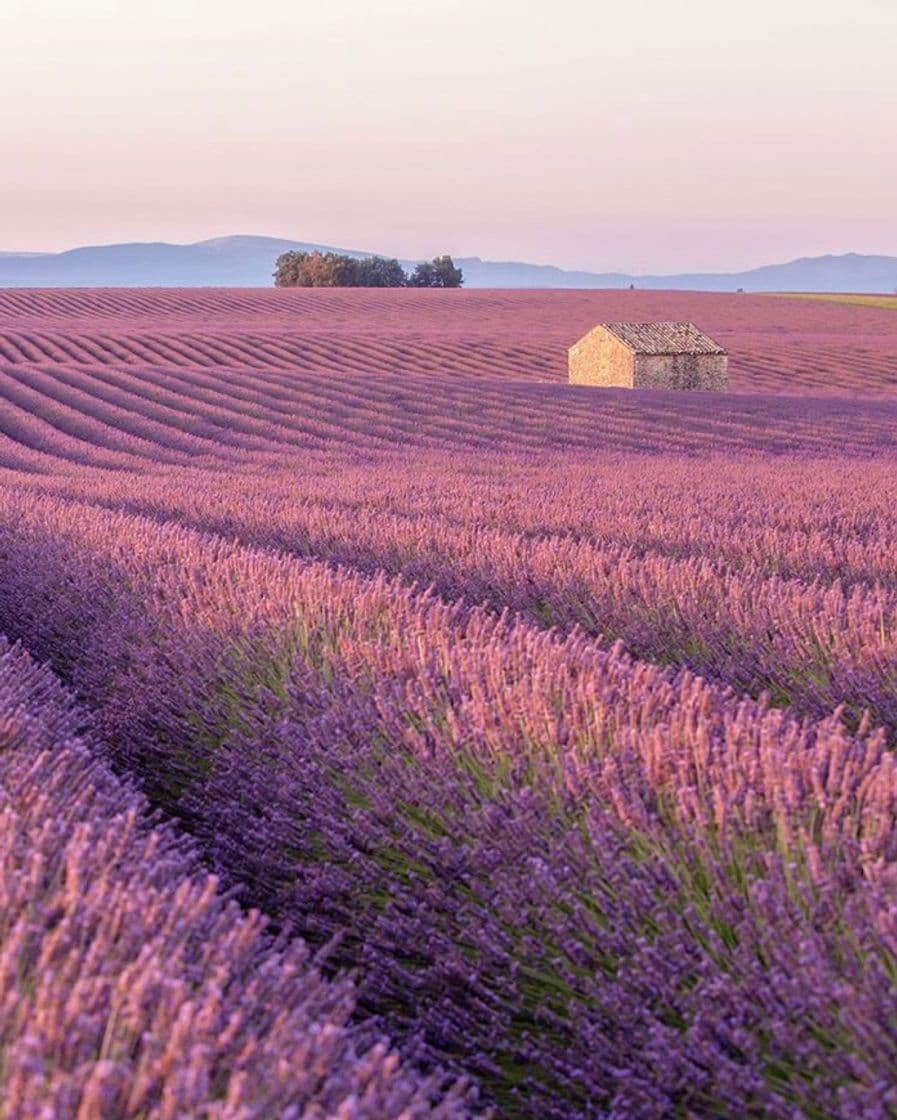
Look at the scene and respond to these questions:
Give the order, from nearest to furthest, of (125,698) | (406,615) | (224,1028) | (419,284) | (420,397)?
(224,1028)
(406,615)
(125,698)
(420,397)
(419,284)

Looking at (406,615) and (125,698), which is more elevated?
(406,615)

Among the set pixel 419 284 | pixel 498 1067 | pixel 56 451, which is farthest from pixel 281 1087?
pixel 419 284

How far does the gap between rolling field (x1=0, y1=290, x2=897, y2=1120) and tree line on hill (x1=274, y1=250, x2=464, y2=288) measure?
6429cm


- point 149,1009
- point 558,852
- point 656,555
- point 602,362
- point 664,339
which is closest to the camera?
point 149,1009

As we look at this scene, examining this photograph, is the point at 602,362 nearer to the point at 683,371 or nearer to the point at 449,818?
the point at 683,371

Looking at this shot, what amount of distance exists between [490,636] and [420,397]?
1754 cm

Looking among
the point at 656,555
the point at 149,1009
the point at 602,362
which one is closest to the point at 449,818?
the point at 149,1009

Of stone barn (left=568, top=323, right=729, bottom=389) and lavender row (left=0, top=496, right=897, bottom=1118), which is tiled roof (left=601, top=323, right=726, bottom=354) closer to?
stone barn (left=568, top=323, right=729, bottom=389)

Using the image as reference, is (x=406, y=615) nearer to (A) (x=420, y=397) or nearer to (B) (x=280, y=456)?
(B) (x=280, y=456)

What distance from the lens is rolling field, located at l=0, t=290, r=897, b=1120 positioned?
4.68 feet

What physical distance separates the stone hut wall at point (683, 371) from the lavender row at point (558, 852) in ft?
87.7

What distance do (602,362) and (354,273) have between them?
41.5m

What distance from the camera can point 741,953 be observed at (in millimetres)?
1901

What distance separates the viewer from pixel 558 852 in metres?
2.23
